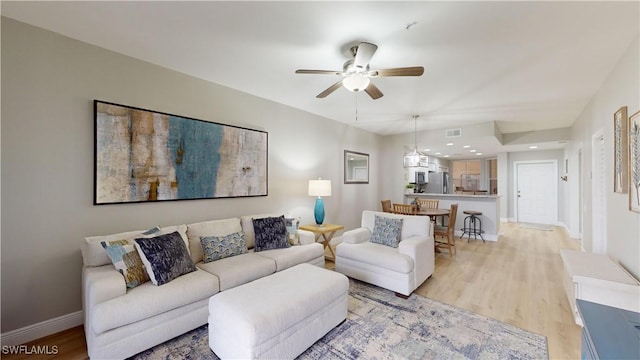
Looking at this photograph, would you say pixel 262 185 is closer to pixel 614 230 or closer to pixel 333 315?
pixel 333 315

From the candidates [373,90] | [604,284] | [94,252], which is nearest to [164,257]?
[94,252]

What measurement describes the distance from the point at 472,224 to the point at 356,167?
303 cm

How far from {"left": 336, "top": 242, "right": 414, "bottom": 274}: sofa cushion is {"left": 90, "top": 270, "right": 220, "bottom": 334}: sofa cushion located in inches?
65.4

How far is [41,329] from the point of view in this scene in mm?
2223

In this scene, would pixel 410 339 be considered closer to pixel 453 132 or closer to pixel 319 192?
pixel 319 192

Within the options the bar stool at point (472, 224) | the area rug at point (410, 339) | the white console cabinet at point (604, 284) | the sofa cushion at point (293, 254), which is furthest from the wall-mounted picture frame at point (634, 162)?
the bar stool at point (472, 224)

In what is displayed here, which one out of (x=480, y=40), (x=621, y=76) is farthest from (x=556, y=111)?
(x=480, y=40)

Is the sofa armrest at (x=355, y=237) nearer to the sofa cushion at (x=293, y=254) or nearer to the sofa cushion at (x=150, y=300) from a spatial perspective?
the sofa cushion at (x=293, y=254)

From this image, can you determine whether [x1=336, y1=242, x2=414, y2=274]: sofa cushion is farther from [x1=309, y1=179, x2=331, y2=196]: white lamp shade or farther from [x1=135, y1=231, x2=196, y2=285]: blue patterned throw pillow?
[x1=135, y1=231, x2=196, y2=285]: blue patterned throw pillow

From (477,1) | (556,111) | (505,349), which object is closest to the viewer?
(477,1)

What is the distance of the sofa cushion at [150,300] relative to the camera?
1.81m

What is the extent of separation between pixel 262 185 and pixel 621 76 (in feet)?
13.7

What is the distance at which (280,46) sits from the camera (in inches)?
97.1

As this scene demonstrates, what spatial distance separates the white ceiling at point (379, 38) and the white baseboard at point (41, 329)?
251 cm
